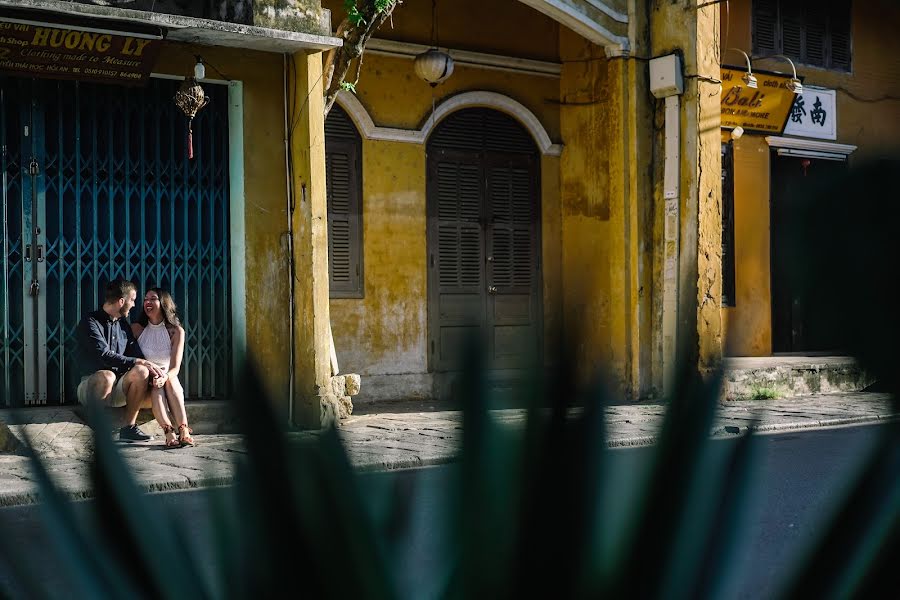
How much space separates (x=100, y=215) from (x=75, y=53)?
122 cm

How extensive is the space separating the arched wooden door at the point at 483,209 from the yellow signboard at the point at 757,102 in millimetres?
2321

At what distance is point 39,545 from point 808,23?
14630 millimetres

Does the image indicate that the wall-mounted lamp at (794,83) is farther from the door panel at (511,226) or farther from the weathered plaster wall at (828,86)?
the door panel at (511,226)

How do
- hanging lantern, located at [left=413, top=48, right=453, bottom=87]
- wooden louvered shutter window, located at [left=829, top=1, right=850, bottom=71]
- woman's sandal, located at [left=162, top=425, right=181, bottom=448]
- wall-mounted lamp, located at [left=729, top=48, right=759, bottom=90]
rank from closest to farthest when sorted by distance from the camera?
woman's sandal, located at [left=162, top=425, right=181, bottom=448] < hanging lantern, located at [left=413, top=48, right=453, bottom=87] < wall-mounted lamp, located at [left=729, top=48, right=759, bottom=90] < wooden louvered shutter window, located at [left=829, top=1, right=850, bottom=71]

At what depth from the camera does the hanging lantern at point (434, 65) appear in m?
10.5

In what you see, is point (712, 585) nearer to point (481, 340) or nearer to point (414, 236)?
point (481, 340)

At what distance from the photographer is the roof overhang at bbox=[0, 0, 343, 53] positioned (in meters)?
7.66

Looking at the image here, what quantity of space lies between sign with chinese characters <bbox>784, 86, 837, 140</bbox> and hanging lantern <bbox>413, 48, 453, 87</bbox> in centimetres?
486

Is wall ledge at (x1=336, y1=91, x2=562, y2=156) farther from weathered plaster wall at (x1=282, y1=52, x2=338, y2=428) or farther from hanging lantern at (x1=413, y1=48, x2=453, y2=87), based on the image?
weathered plaster wall at (x1=282, y1=52, x2=338, y2=428)

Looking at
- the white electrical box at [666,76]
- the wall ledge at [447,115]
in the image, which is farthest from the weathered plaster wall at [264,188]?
the white electrical box at [666,76]

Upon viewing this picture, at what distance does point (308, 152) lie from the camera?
29.9 feet

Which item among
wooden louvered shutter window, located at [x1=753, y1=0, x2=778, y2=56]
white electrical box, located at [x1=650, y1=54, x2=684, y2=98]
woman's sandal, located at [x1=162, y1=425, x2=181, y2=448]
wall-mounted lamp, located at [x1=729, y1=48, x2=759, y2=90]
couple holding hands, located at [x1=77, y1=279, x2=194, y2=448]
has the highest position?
wooden louvered shutter window, located at [x1=753, y1=0, x2=778, y2=56]

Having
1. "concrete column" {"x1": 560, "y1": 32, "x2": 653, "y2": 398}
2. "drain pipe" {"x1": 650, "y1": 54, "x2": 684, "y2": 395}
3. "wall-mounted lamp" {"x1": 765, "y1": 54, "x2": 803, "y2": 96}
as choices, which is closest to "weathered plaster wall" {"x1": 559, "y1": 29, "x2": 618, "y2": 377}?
"concrete column" {"x1": 560, "y1": 32, "x2": 653, "y2": 398}

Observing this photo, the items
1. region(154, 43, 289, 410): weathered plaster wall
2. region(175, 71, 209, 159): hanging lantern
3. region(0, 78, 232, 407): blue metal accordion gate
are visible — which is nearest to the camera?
region(0, 78, 232, 407): blue metal accordion gate
